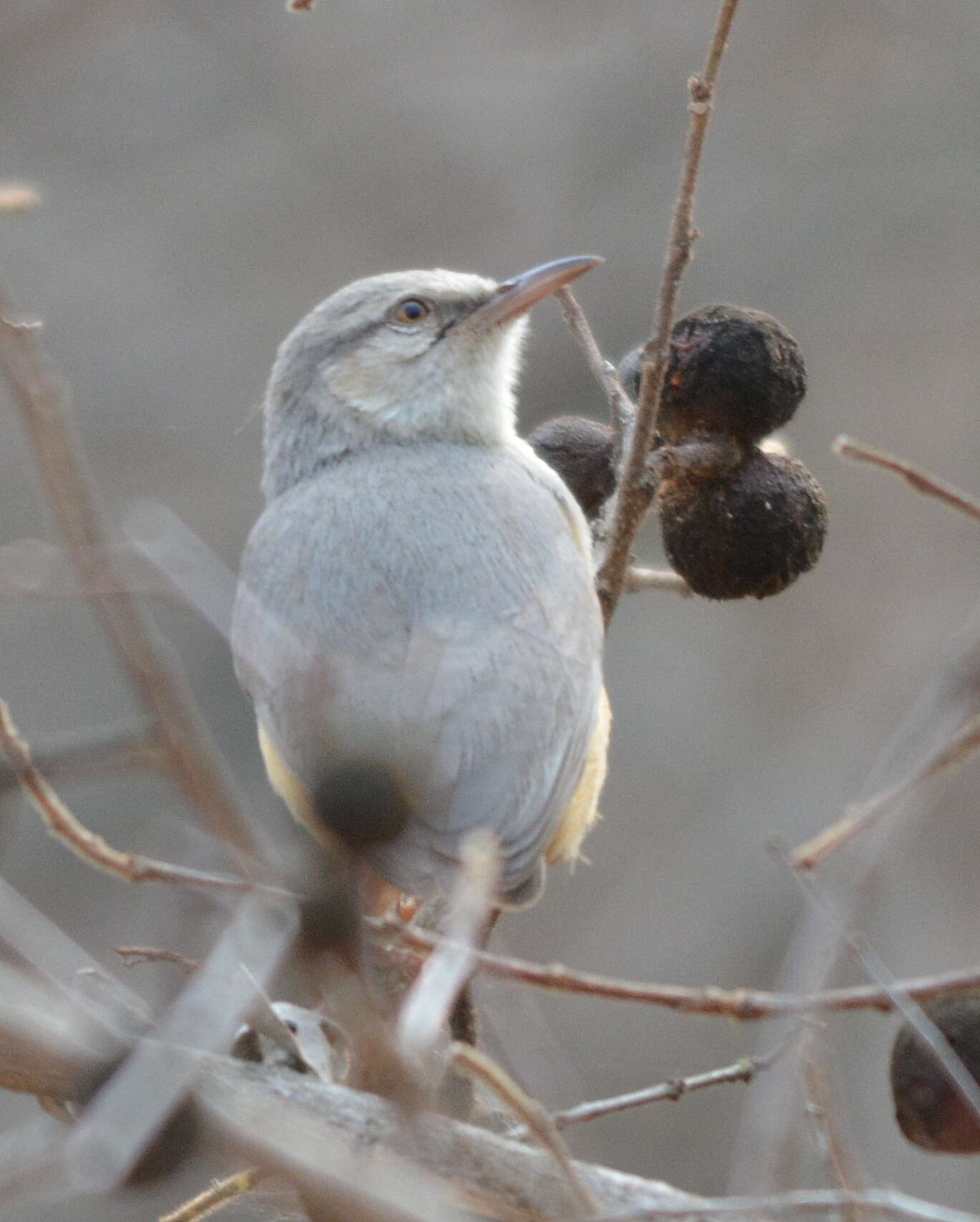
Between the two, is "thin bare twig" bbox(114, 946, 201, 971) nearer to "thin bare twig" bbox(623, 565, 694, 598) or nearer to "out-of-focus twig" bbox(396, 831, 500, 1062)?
"out-of-focus twig" bbox(396, 831, 500, 1062)

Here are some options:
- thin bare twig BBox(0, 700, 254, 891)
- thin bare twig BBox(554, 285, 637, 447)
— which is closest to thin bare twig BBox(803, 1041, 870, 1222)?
thin bare twig BBox(0, 700, 254, 891)

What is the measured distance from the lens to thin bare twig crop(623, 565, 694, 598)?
2.73 meters

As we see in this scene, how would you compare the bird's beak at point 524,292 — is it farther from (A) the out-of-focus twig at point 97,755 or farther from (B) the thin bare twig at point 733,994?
(A) the out-of-focus twig at point 97,755

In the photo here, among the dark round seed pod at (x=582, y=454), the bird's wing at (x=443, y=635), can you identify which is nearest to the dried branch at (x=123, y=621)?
the bird's wing at (x=443, y=635)

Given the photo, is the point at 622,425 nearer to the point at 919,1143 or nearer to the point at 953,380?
the point at 919,1143

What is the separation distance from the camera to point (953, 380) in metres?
8.33

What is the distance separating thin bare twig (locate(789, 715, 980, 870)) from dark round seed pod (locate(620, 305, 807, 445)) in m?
1.12

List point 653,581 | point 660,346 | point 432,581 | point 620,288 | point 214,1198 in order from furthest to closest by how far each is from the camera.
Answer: point 620,288 < point 653,581 < point 432,581 < point 660,346 < point 214,1198

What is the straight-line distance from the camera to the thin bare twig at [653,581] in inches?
107

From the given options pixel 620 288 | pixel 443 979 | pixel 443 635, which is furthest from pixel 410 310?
pixel 620 288

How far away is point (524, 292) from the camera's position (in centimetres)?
329

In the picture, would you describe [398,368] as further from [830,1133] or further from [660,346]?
[830,1133]

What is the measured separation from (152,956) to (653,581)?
3.64ft

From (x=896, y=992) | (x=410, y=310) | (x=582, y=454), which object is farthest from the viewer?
(x=410, y=310)
